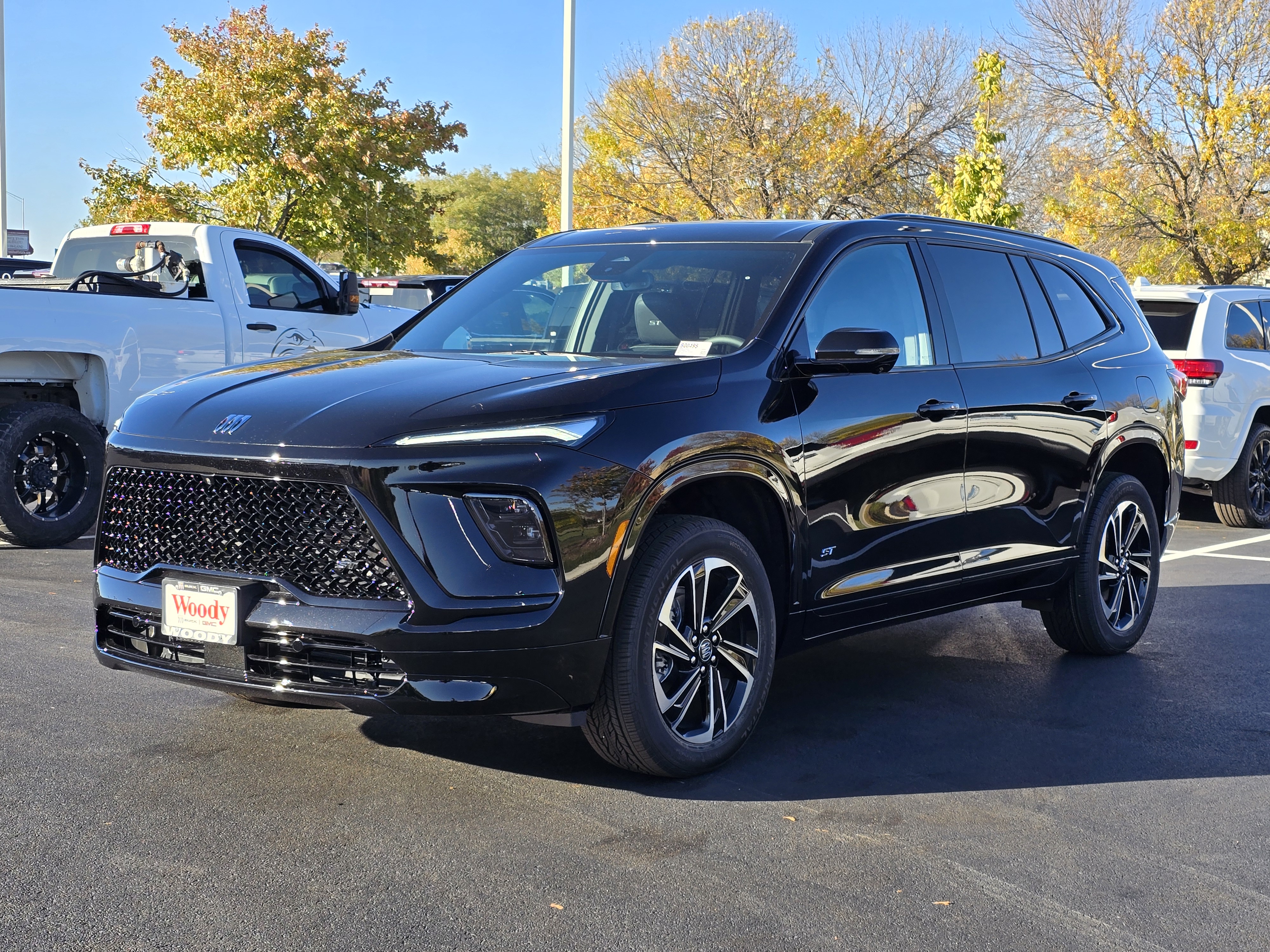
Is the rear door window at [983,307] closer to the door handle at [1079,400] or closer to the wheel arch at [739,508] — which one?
the door handle at [1079,400]

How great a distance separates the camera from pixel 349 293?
9961 millimetres

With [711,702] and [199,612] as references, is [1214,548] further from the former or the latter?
[199,612]

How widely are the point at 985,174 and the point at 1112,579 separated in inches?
847

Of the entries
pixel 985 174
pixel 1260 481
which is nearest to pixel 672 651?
pixel 1260 481

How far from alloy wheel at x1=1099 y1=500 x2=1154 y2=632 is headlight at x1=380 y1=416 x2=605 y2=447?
3323mm

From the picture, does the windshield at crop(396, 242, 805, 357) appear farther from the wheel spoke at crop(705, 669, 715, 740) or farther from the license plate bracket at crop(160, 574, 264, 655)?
the license plate bracket at crop(160, 574, 264, 655)

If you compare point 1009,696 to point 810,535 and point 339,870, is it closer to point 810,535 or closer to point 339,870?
point 810,535

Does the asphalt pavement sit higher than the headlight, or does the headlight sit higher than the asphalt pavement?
the headlight

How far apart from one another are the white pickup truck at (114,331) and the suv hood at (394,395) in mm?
4492

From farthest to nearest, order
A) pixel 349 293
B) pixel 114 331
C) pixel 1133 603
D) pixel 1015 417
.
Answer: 1. pixel 349 293
2. pixel 114 331
3. pixel 1133 603
4. pixel 1015 417

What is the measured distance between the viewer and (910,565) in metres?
5.17

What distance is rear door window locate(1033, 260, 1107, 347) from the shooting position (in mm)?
6262

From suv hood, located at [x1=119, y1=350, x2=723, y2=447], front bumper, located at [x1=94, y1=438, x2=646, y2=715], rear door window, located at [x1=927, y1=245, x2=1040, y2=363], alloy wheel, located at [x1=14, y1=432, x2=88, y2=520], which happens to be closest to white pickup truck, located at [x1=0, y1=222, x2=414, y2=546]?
alloy wheel, located at [x1=14, y1=432, x2=88, y2=520]

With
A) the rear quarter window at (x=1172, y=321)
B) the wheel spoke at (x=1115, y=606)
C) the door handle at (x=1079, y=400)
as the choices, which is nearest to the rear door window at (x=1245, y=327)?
the rear quarter window at (x=1172, y=321)
